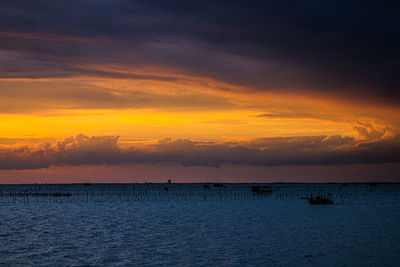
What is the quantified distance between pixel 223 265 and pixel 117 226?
80.3ft

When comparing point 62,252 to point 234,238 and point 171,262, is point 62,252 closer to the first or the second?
point 171,262

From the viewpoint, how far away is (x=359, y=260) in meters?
28.3

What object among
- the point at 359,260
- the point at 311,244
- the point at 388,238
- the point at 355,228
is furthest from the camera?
the point at 355,228

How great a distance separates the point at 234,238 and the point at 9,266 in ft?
62.8

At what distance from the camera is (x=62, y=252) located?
103 ft

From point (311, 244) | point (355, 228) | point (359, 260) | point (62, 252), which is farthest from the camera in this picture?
point (355, 228)

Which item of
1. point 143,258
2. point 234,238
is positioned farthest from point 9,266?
point 234,238

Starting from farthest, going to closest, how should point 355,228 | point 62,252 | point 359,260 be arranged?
point 355,228
point 62,252
point 359,260

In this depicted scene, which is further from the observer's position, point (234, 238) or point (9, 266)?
point (234, 238)

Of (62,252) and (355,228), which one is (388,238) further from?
(62,252)

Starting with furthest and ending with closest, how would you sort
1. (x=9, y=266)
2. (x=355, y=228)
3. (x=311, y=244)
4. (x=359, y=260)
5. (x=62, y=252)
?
1. (x=355, y=228)
2. (x=311, y=244)
3. (x=62, y=252)
4. (x=359, y=260)
5. (x=9, y=266)

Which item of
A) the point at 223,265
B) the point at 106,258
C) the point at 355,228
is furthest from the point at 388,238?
the point at 106,258

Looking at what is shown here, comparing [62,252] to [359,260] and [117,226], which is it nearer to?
[117,226]

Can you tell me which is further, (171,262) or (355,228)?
(355,228)
